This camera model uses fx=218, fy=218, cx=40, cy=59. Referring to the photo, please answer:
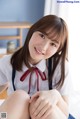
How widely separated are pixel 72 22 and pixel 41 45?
1108 mm

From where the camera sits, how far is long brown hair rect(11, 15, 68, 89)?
0.90m

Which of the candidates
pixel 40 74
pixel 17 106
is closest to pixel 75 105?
pixel 40 74

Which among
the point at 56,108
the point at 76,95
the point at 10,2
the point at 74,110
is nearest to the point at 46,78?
the point at 56,108

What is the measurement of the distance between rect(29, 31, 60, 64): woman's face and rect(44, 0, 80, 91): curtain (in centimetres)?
106

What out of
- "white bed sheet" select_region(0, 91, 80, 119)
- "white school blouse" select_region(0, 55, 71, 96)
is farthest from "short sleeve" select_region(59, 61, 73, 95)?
"white bed sheet" select_region(0, 91, 80, 119)

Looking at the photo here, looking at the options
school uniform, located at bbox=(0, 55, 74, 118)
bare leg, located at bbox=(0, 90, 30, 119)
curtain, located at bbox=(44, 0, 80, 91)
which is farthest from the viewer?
curtain, located at bbox=(44, 0, 80, 91)

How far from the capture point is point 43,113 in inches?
35.4

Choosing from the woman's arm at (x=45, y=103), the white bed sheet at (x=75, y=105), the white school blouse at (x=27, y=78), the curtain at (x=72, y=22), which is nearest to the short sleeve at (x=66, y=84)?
the white school blouse at (x=27, y=78)

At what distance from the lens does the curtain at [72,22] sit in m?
1.92

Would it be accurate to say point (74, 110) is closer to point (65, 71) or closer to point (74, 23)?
point (65, 71)

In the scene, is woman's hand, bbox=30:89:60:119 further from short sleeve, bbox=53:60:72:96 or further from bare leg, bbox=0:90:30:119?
short sleeve, bbox=53:60:72:96

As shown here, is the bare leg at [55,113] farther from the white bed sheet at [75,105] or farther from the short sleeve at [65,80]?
the white bed sheet at [75,105]

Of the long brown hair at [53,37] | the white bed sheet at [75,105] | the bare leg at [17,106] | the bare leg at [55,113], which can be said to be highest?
the long brown hair at [53,37]

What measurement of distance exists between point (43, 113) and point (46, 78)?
0.21m
